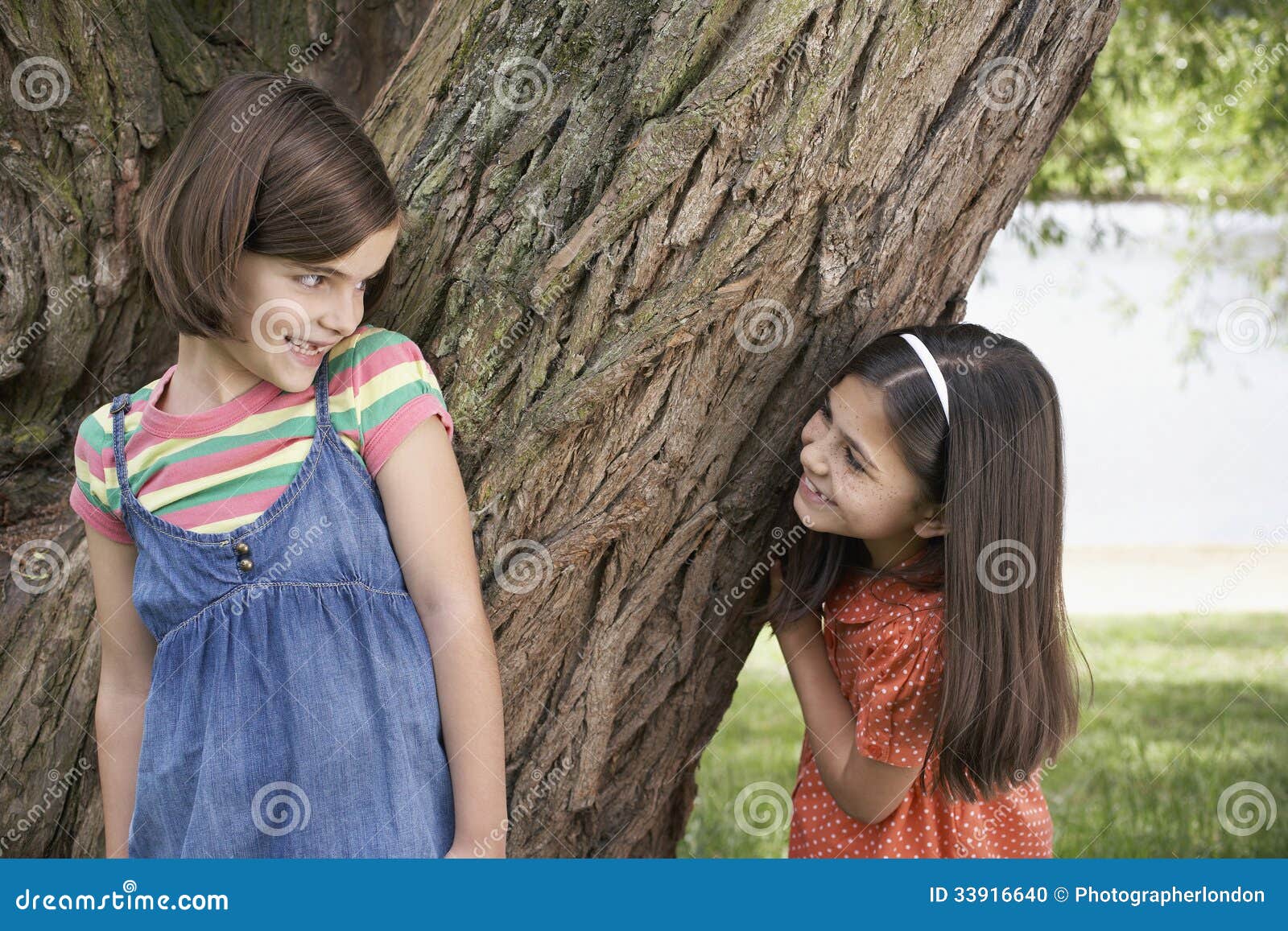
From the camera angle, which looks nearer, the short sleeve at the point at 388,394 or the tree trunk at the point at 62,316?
the short sleeve at the point at 388,394

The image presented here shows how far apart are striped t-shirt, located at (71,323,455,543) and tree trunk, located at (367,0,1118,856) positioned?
0.18 metres

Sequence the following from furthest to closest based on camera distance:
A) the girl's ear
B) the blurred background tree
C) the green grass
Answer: the blurred background tree → the green grass → the girl's ear

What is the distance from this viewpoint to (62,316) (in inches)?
89.0

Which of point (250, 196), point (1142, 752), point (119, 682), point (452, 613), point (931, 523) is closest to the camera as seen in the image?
point (250, 196)

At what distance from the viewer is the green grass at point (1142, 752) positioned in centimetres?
391

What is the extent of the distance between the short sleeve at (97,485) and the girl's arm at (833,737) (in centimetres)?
123

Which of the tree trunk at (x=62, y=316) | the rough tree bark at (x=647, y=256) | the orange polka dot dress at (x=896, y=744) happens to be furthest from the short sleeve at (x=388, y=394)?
the orange polka dot dress at (x=896, y=744)

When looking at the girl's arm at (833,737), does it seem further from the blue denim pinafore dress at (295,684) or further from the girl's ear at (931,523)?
the blue denim pinafore dress at (295,684)

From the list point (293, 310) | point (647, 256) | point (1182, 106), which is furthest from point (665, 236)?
point (1182, 106)

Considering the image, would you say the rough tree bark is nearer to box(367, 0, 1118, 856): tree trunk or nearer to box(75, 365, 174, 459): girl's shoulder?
box(367, 0, 1118, 856): tree trunk

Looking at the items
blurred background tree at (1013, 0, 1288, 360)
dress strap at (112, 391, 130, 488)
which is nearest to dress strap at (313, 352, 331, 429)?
dress strap at (112, 391, 130, 488)

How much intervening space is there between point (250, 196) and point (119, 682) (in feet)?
2.94

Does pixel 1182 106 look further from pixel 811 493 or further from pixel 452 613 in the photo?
pixel 452 613

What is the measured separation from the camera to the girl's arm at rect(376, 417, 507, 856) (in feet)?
5.89
